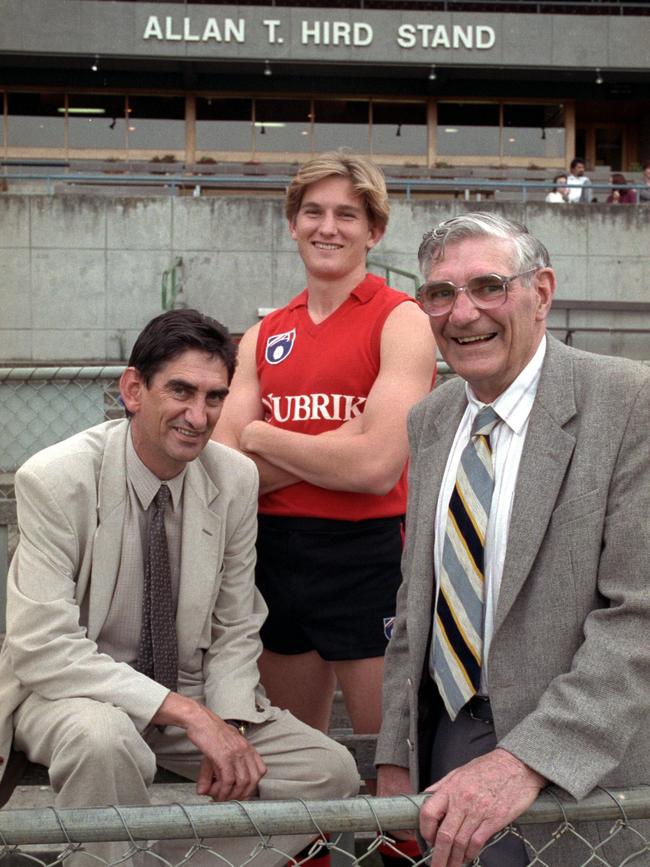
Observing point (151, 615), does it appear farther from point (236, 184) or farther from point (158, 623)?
point (236, 184)

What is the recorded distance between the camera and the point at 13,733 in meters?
2.79

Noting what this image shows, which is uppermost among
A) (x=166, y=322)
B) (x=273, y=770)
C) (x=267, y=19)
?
(x=267, y=19)

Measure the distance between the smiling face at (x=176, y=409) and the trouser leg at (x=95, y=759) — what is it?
70 cm

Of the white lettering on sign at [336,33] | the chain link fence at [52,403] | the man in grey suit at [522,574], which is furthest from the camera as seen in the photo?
the white lettering on sign at [336,33]

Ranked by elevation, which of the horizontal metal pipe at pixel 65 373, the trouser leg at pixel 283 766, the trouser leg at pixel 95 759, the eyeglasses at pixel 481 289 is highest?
the eyeglasses at pixel 481 289

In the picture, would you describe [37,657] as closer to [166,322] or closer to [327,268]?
[166,322]

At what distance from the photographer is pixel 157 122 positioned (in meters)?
26.7

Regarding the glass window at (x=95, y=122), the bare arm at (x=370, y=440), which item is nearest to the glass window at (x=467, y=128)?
the glass window at (x=95, y=122)

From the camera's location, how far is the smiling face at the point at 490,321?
2312mm

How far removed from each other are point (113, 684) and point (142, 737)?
16 centimetres

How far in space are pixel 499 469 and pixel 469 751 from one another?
0.60 metres

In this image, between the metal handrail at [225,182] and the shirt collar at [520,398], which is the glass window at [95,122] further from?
the shirt collar at [520,398]

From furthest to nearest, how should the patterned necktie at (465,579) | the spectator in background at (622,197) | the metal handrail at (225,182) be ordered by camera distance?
the spectator in background at (622,197) < the metal handrail at (225,182) < the patterned necktie at (465,579)

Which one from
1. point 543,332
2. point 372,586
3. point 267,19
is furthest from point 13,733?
point 267,19
